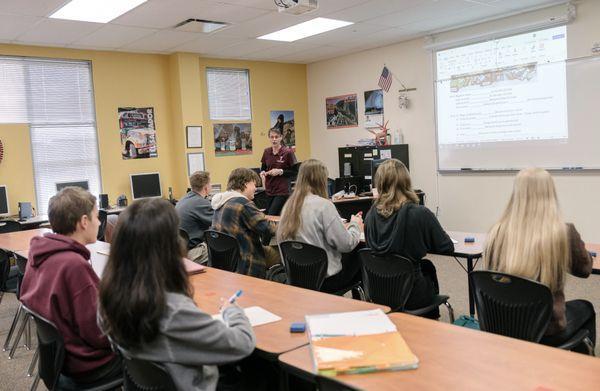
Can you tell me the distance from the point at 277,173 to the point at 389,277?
11.8ft

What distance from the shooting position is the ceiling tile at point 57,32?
5773 mm

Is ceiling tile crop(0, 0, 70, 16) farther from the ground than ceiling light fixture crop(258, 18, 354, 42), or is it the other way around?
ceiling light fixture crop(258, 18, 354, 42)

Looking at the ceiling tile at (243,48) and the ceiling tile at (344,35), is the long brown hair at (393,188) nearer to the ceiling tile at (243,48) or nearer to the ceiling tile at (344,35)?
the ceiling tile at (344,35)

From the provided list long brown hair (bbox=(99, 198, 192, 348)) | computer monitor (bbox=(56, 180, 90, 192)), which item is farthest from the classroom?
computer monitor (bbox=(56, 180, 90, 192))

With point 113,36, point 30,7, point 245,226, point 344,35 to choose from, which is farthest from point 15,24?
point 344,35

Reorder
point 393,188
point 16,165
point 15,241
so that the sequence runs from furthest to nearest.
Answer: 1. point 16,165
2. point 15,241
3. point 393,188

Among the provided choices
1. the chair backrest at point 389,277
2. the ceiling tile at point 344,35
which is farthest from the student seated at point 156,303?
the ceiling tile at point 344,35

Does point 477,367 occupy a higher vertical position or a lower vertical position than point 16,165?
lower

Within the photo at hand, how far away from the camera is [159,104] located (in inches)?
308

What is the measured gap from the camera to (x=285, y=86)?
920 cm

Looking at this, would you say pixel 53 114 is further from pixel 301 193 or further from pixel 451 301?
pixel 451 301

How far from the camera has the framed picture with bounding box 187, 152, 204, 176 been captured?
7846mm

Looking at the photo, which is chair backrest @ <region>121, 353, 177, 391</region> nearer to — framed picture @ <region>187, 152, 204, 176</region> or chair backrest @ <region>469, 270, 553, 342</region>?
chair backrest @ <region>469, 270, 553, 342</region>

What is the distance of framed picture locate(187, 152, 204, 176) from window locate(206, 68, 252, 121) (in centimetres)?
74
